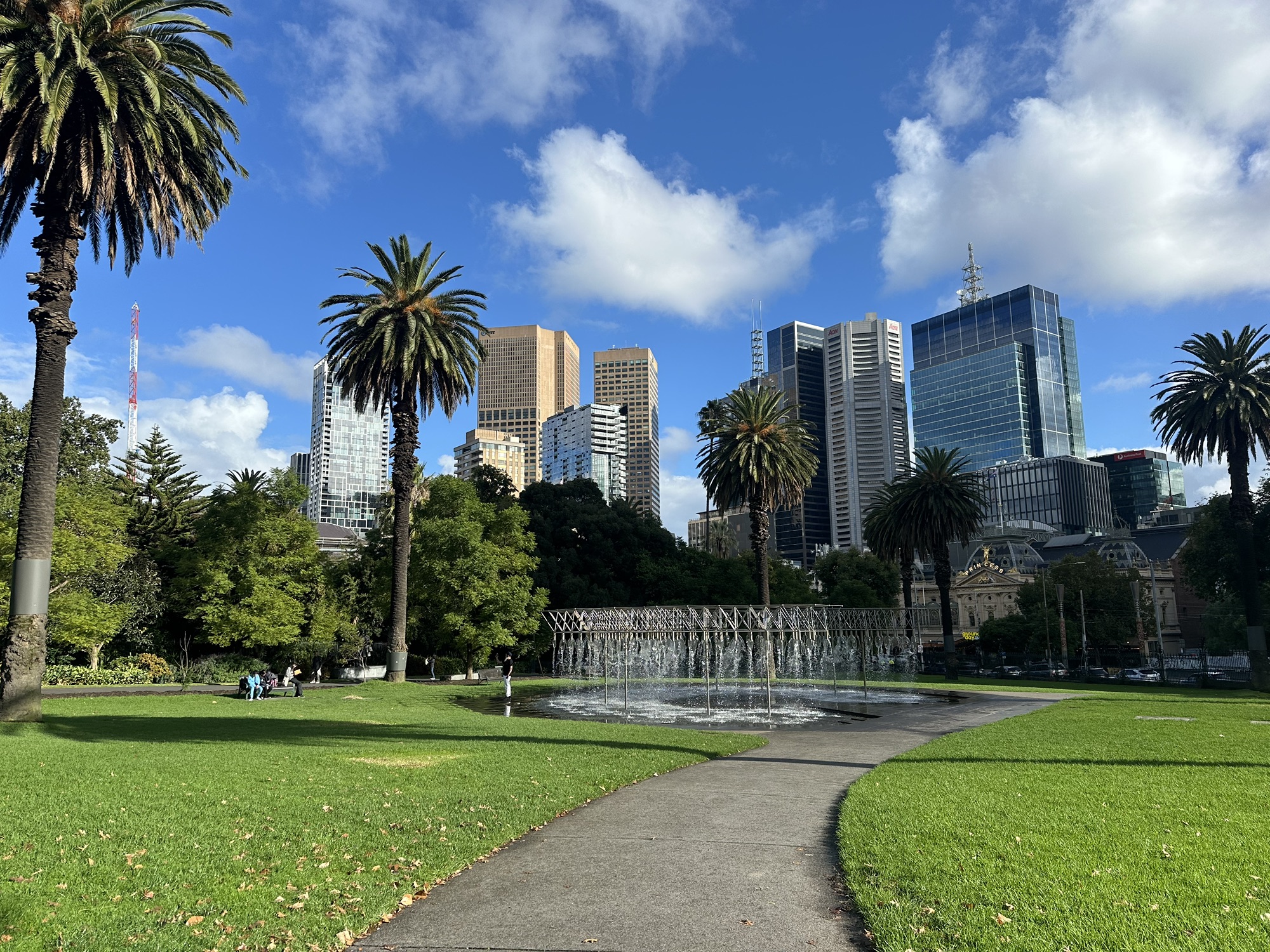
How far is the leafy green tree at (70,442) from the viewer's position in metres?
46.7

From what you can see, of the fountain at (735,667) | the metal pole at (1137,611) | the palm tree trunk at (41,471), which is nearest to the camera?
the palm tree trunk at (41,471)

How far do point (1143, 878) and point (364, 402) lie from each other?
132 feet

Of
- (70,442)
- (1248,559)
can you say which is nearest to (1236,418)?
(1248,559)

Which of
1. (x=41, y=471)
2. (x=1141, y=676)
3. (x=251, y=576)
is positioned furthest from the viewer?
(x=1141, y=676)

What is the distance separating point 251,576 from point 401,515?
10.5 metres

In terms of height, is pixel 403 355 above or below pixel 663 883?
above

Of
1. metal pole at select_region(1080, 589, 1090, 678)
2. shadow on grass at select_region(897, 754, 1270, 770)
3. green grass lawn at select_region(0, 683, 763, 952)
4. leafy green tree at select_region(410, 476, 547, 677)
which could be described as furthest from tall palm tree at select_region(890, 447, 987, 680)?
shadow on grass at select_region(897, 754, 1270, 770)

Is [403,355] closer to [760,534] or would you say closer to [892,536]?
[760,534]

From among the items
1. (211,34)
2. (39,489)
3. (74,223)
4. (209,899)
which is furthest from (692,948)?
(211,34)

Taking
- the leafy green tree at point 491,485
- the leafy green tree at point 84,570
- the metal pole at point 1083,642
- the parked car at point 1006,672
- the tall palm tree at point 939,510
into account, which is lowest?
the parked car at point 1006,672

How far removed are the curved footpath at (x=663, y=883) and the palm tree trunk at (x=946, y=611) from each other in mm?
49140

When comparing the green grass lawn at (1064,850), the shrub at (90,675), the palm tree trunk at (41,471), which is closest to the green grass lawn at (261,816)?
the palm tree trunk at (41,471)

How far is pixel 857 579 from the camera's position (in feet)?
272

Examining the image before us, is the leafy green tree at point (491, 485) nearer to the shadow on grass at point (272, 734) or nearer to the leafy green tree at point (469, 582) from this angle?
the leafy green tree at point (469, 582)
